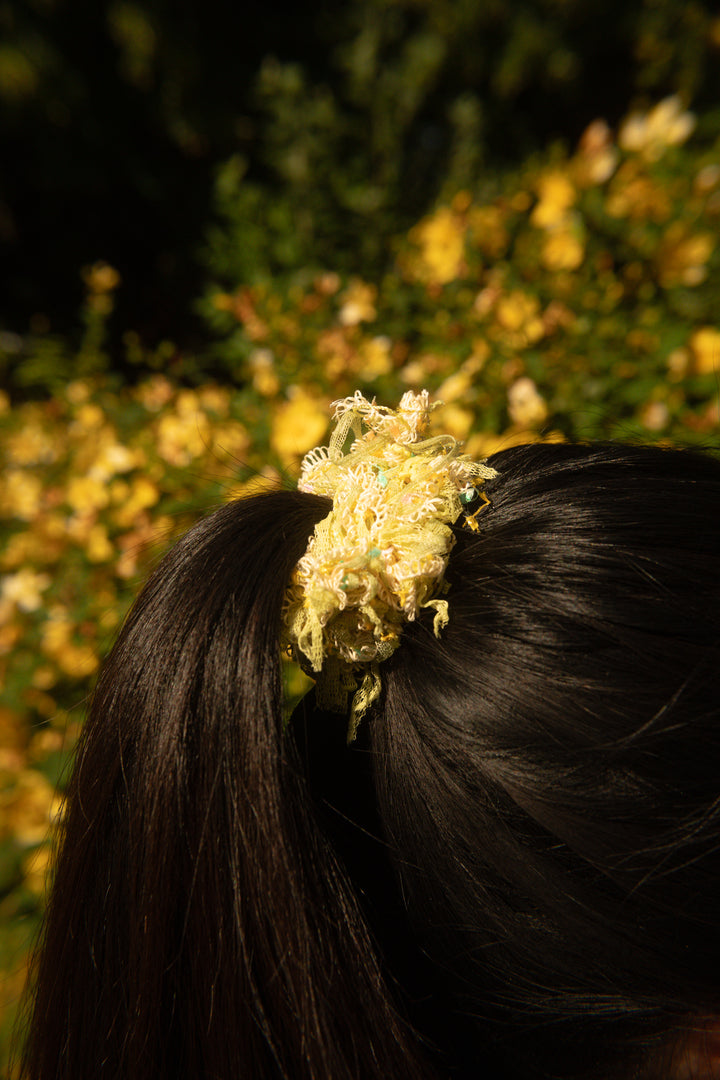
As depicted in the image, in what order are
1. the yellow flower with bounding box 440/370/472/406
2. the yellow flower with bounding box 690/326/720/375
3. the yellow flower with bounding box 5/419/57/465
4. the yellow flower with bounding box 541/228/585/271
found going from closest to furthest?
the yellow flower with bounding box 690/326/720/375, the yellow flower with bounding box 440/370/472/406, the yellow flower with bounding box 541/228/585/271, the yellow flower with bounding box 5/419/57/465

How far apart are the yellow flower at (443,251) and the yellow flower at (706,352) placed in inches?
24.6

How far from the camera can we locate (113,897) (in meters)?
0.69

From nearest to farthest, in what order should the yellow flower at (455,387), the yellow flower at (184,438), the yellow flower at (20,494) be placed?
the yellow flower at (455,387)
the yellow flower at (184,438)
the yellow flower at (20,494)

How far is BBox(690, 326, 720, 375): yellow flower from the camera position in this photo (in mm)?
1260

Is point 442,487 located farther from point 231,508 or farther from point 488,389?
point 488,389

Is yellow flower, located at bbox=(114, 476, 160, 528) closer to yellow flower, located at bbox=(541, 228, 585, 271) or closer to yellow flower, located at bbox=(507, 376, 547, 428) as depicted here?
yellow flower, located at bbox=(507, 376, 547, 428)

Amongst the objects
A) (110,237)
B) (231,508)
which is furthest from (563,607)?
(110,237)

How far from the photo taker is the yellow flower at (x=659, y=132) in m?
1.58

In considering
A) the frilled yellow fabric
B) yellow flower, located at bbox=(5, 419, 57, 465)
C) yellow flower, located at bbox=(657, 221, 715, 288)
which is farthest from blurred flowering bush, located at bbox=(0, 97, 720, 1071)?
the frilled yellow fabric

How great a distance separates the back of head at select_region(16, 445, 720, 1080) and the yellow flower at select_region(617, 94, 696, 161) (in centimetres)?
133

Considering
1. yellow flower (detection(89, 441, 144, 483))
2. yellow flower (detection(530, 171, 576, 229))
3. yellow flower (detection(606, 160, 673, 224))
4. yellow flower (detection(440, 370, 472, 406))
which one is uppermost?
yellow flower (detection(530, 171, 576, 229))

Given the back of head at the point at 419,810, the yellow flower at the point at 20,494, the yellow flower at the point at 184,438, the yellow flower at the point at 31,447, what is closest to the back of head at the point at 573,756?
the back of head at the point at 419,810

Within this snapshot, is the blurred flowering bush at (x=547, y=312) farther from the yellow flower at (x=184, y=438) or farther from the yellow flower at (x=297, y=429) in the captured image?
the yellow flower at (x=184, y=438)

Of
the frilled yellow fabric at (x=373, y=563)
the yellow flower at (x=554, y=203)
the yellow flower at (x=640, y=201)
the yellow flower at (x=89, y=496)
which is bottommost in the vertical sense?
the frilled yellow fabric at (x=373, y=563)
